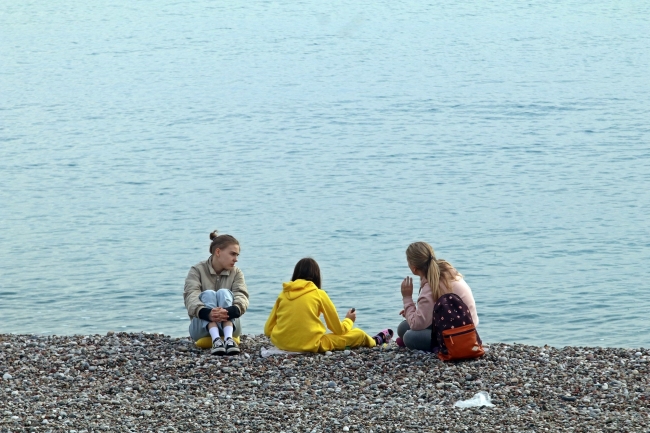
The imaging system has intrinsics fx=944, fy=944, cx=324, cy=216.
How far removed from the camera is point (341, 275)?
55.1 feet

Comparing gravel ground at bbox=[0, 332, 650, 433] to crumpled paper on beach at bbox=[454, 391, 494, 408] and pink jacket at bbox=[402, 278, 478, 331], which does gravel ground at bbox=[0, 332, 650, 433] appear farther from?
pink jacket at bbox=[402, 278, 478, 331]

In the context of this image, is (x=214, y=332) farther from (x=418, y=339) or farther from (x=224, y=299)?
(x=418, y=339)

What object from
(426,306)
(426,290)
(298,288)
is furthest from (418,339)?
(298,288)

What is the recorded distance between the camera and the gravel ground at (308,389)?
6891mm

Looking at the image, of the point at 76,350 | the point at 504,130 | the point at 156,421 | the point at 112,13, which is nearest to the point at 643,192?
the point at 504,130

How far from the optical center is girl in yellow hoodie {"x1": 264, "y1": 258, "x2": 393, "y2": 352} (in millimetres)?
9250

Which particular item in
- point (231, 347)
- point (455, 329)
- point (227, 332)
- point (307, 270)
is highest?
point (307, 270)

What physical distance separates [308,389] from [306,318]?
125cm

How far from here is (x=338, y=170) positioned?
1112 inches

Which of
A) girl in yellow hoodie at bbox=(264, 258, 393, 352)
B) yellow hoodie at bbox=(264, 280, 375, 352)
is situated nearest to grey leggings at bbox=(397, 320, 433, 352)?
girl in yellow hoodie at bbox=(264, 258, 393, 352)

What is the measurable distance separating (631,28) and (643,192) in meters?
40.8

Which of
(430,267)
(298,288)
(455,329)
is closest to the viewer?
(455,329)

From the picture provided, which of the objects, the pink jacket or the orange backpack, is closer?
the orange backpack

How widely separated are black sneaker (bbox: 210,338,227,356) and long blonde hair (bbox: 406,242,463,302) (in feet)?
6.61
